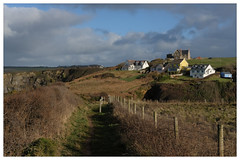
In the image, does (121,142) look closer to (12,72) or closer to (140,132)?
(140,132)

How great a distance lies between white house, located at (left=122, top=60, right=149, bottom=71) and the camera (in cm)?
8261

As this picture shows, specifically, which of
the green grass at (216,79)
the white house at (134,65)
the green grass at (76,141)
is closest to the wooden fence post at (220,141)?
the green grass at (76,141)

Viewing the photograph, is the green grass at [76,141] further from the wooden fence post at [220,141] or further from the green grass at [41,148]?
the wooden fence post at [220,141]

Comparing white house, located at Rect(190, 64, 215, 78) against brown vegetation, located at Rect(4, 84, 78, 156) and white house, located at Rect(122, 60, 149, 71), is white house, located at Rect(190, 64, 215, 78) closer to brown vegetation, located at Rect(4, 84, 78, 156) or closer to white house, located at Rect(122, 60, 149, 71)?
white house, located at Rect(122, 60, 149, 71)

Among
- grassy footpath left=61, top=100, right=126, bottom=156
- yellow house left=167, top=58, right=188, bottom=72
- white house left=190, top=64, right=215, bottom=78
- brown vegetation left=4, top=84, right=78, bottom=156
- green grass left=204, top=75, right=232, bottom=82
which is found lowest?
grassy footpath left=61, top=100, right=126, bottom=156

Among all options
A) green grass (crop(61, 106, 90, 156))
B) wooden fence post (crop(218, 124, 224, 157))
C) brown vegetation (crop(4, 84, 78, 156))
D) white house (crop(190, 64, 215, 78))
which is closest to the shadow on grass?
green grass (crop(61, 106, 90, 156))

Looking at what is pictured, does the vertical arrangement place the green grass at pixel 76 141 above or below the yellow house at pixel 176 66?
below

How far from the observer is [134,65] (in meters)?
85.9

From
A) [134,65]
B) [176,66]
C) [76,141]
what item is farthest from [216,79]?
[76,141]

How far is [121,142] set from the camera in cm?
1073

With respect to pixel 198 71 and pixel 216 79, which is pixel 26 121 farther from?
pixel 198 71

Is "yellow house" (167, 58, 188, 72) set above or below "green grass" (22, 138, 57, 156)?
above

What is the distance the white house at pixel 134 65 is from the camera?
8261 cm

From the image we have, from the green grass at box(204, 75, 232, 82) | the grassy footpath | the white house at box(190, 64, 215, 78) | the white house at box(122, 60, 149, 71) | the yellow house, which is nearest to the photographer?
the grassy footpath
